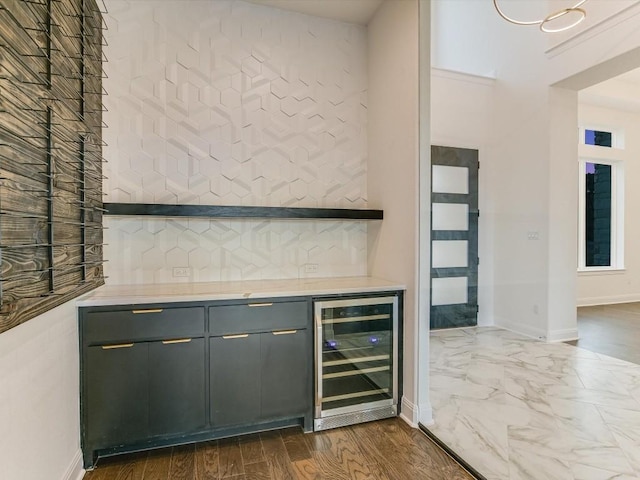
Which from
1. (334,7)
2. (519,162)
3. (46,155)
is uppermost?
(334,7)

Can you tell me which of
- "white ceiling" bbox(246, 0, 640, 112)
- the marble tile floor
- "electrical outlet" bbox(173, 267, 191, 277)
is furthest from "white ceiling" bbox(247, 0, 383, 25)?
the marble tile floor

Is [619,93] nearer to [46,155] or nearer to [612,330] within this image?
[612,330]

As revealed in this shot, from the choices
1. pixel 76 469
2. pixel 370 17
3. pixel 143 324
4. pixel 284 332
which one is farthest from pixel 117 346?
pixel 370 17

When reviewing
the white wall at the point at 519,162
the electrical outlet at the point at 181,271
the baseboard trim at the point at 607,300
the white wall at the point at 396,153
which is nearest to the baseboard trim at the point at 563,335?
the white wall at the point at 519,162

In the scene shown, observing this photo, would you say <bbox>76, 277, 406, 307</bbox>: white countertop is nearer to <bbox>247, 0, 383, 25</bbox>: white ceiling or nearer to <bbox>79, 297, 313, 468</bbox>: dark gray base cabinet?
<bbox>79, 297, 313, 468</bbox>: dark gray base cabinet

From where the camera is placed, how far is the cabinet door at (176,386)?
199 cm

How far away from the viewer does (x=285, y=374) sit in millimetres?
2211

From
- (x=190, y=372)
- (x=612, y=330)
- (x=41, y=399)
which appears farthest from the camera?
(x=612, y=330)

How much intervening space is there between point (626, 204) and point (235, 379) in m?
2.56

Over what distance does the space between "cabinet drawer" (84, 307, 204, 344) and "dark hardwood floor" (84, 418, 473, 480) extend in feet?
2.37

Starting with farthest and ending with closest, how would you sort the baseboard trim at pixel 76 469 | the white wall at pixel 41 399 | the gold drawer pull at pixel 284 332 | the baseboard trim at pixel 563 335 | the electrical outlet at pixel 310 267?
the electrical outlet at pixel 310 267 → the baseboard trim at pixel 563 335 → the gold drawer pull at pixel 284 332 → the baseboard trim at pixel 76 469 → the white wall at pixel 41 399

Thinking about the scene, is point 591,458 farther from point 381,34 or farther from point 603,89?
point 381,34

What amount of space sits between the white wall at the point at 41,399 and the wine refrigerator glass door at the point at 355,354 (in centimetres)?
139

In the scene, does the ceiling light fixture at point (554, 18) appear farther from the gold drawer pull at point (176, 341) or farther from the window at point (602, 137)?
the gold drawer pull at point (176, 341)
